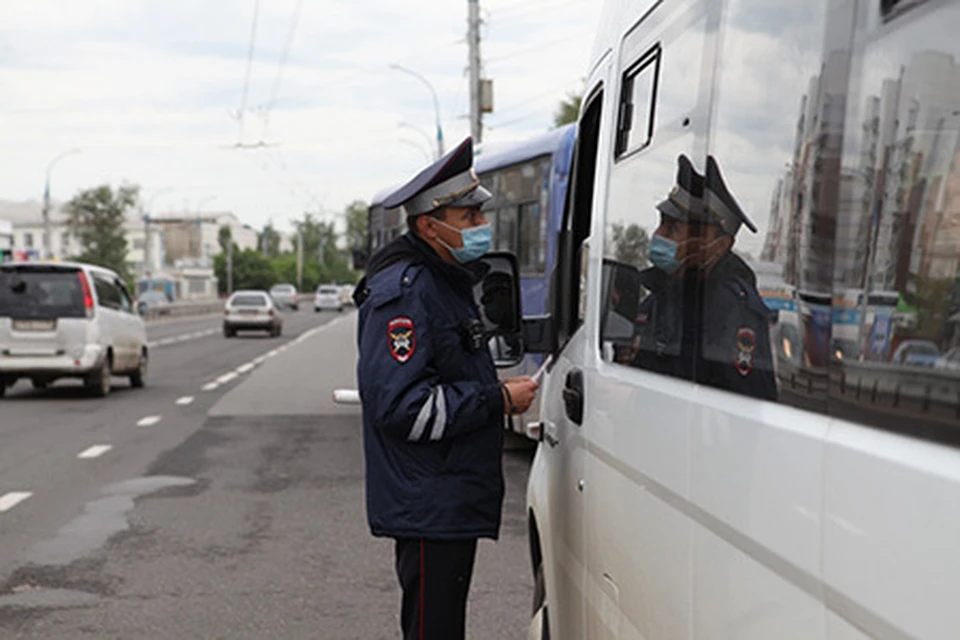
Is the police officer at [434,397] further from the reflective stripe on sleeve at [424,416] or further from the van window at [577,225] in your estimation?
the van window at [577,225]

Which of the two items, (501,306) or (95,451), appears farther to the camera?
(95,451)

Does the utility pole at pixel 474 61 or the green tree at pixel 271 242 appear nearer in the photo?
the utility pole at pixel 474 61

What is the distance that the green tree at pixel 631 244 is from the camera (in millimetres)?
3090

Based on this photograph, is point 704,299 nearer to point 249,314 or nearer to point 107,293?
point 107,293

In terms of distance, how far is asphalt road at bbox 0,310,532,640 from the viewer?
6.48 meters

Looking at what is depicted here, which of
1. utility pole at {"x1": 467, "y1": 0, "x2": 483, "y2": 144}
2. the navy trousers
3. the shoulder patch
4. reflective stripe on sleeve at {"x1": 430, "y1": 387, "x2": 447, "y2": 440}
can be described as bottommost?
the navy trousers

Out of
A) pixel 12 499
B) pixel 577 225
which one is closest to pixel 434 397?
pixel 577 225

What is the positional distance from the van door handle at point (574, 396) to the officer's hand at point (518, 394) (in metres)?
0.09

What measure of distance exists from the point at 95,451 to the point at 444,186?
32.7ft

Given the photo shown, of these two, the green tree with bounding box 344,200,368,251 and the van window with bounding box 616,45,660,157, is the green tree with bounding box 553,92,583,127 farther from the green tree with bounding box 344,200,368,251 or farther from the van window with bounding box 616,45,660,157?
the green tree with bounding box 344,200,368,251

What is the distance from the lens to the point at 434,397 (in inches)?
140

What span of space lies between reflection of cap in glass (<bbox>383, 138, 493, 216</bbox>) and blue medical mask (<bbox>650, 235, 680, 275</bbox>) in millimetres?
840

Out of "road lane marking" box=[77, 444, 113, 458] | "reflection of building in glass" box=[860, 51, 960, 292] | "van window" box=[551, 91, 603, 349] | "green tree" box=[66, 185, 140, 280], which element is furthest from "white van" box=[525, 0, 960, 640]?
"green tree" box=[66, 185, 140, 280]

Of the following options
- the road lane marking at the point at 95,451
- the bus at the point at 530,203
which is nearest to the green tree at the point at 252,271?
the bus at the point at 530,203
